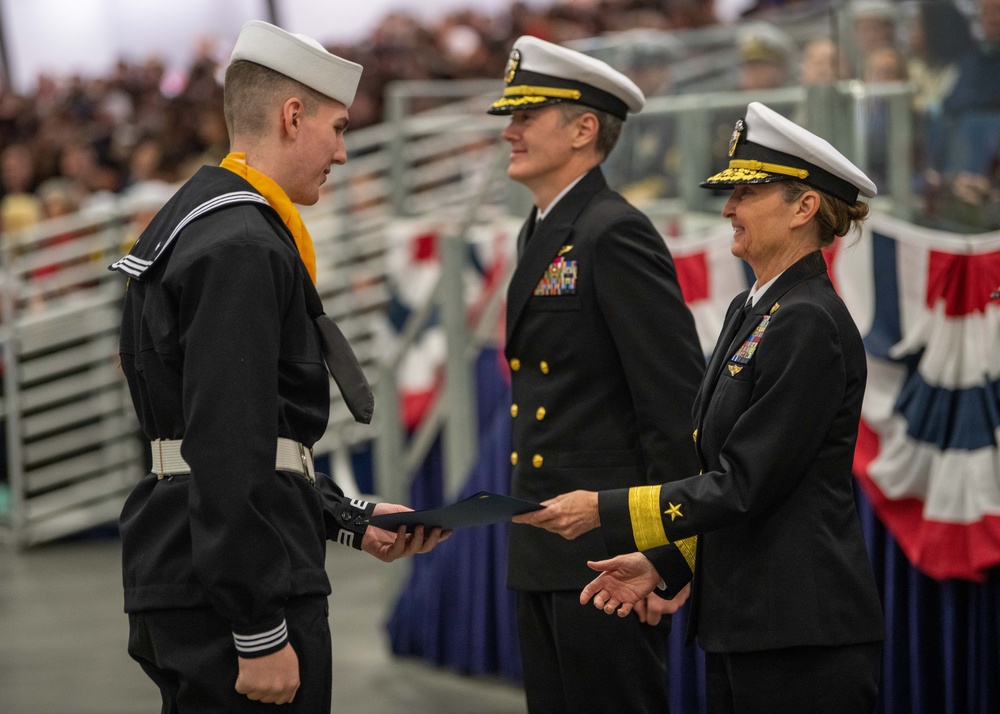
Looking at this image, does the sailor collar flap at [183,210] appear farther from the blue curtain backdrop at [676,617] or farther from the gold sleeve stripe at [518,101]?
the blue curtain backdrop at [676,617]

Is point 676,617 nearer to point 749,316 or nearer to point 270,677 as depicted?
point 749,316

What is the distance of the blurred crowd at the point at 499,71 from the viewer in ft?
11.4

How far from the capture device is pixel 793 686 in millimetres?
2018

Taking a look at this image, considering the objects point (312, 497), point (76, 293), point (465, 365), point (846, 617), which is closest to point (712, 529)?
point (846, 617)

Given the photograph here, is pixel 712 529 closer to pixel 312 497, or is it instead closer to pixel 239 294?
pixel 312 497

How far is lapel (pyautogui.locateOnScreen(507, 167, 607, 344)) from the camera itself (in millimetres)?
2660

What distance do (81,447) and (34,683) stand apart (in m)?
2.78

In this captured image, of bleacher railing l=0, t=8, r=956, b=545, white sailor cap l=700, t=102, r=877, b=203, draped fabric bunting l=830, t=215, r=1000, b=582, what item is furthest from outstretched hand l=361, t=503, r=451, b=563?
bleacher railing l=0, t=8, r=956, b=545

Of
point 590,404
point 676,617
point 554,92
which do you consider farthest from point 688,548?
point 676,617

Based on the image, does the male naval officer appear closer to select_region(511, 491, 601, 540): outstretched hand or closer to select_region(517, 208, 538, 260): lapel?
→ select_region(517, 208, 538, 260): lapel

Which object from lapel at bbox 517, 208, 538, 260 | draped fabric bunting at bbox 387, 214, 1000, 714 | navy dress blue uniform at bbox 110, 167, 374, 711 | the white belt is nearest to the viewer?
navy dress blue uniform at bbox 110, 167, 374, 711

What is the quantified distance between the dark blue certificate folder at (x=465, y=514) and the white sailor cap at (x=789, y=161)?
605 millimetres

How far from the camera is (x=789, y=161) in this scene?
6.90 feet

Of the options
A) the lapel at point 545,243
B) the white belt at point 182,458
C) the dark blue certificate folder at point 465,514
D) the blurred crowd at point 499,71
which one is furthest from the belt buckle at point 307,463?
the blurred crowd at point 499,71
